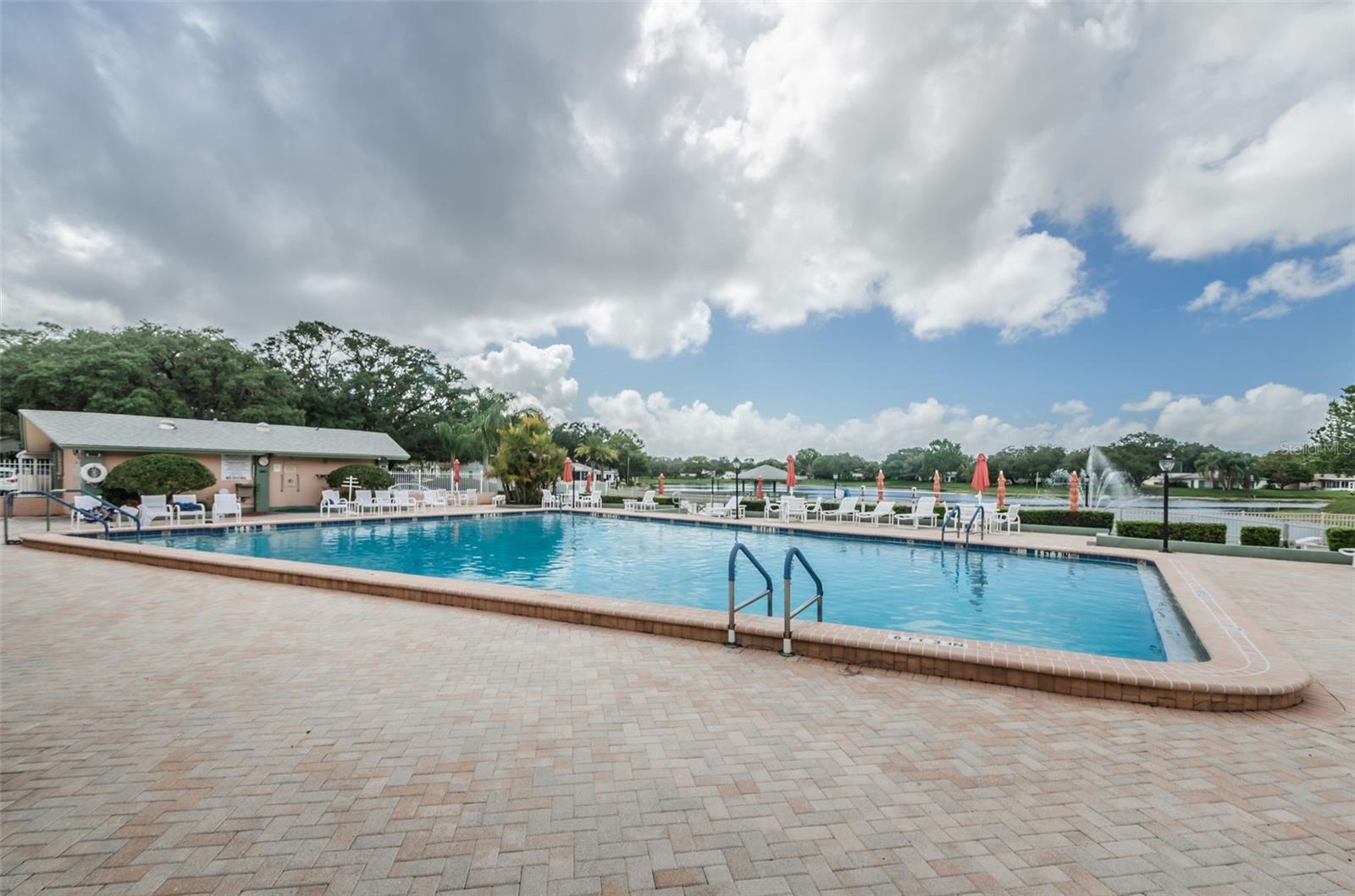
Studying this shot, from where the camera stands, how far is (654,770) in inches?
107

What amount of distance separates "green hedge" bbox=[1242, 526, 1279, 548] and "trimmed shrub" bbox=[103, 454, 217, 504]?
82.6 feet

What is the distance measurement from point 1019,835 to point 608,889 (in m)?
1.64

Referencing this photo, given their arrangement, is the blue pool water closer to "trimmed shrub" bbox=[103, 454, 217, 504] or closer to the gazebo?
"trimmed shrub" bbox=[103, 454, 217, 504]

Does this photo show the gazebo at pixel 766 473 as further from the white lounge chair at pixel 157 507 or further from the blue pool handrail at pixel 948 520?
the white lounge chair at pixel 157 507

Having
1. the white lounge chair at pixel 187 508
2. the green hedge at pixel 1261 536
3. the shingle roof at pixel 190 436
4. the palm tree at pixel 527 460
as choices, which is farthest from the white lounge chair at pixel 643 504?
the green hedge at pixel 1261 536

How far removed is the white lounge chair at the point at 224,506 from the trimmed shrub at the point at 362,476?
12.7 feet

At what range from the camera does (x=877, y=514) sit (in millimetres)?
16672

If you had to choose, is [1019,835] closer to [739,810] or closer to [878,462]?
[739,810]

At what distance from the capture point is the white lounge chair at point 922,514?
1623 cm

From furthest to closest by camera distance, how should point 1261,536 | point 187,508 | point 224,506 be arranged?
1. point 224,506
2. point 187,508
3. point 1261,536

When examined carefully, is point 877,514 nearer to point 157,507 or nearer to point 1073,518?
point 1073,518

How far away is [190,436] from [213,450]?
3.81 feet

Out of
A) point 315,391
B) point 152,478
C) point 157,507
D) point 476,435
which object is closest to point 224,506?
point 157,507

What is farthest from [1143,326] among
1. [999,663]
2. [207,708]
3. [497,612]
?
[207,708]
